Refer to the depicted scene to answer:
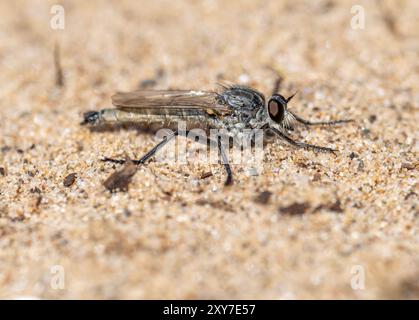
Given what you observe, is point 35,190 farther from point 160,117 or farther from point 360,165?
point 360,165

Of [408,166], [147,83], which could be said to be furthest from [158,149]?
[408,166]

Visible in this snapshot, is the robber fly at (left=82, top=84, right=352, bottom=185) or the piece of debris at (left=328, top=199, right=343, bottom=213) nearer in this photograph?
the piece of debris at (left=328, top=199, right=343, bottom=213)

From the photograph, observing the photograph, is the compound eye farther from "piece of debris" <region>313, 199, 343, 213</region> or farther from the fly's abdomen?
"piece of debris" <region>313, 199, 343, 213</region>

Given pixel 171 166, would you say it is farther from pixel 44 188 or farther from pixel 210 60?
pixel 210 60

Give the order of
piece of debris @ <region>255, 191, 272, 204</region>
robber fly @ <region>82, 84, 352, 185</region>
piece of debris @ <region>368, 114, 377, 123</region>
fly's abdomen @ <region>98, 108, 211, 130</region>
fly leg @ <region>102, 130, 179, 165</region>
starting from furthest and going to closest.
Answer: piece of debris @ <region>368, 114, 377, 123</region> < fly's abdomen @ <region>98, 108, 211, 130</region> < robber fly @ <region>82, 84, 352, 185</region> < fly leg @ <region>102, 130, 179, 165</region> < piece of debris @ <region>255, 191, 272, 204</region>

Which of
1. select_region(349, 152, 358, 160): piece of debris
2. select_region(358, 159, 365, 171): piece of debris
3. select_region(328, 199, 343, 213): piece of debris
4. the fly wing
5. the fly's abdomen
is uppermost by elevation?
the fly wing

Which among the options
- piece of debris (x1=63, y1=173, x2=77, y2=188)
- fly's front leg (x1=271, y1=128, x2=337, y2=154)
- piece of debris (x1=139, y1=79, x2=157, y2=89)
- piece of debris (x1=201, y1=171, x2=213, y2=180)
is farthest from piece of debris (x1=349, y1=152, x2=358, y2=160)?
piece of debris (x1=139, y1=79, x2=157, y2=89)

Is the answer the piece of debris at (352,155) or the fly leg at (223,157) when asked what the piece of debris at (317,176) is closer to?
the piece of debris at (352,155)
